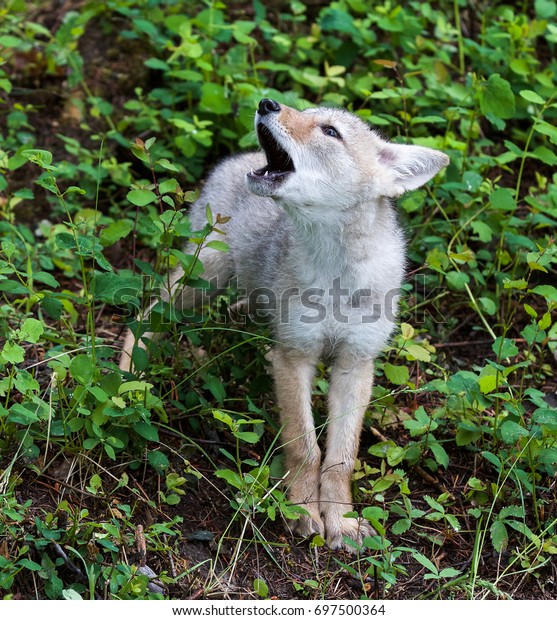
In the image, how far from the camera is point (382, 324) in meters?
4.88

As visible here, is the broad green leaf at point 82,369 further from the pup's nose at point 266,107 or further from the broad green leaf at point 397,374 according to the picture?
the broad green leaf at point 397,374

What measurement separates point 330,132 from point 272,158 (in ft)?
1.15

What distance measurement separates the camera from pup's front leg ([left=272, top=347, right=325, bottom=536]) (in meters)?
4.68

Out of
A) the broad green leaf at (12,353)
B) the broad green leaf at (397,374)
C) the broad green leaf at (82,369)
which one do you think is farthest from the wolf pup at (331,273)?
the broad green leaf at (12,353)

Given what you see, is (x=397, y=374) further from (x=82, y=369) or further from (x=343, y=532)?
(x=82, y=369)

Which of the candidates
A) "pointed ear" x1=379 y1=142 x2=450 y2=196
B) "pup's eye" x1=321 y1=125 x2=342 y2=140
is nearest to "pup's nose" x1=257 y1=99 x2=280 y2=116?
"pup's eye" x1=321 y1=125 x2=342 y2=140

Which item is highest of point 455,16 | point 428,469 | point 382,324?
point 455,16

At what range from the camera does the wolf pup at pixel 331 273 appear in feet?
15.1

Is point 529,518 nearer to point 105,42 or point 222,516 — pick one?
point 222,516

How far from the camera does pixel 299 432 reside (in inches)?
189

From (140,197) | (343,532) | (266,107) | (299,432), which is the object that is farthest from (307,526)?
(266,107)

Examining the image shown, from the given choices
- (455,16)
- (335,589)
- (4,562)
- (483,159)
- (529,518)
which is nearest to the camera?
(4,562)

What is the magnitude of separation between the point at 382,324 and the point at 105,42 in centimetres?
434

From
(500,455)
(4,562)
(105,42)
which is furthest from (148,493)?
(105,42)
